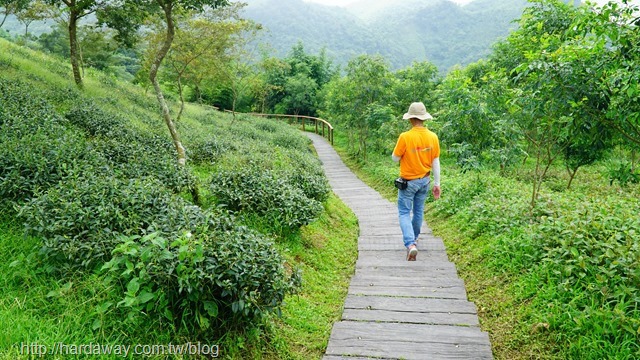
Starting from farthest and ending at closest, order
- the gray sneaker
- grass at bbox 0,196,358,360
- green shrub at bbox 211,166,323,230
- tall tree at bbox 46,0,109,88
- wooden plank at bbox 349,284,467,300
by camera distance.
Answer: tall tree at bbox 46,0,109,88 < green shrub at bbox 211,166,323,230 < the gray sneaker < wooden plank at bbox 349,284,467,300 < grass at bbox 0,196,358,360

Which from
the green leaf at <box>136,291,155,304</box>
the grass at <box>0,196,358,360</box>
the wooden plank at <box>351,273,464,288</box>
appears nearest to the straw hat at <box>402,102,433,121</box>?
the wooden plank at <box>351,273,464,288</box>

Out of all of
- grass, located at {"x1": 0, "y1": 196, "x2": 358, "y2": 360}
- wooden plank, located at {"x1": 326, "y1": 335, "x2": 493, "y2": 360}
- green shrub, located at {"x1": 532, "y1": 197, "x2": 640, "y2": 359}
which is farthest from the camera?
wooden plank, located at {"x1": 326, "y1": 335, "x2": 493, "y2": 360}

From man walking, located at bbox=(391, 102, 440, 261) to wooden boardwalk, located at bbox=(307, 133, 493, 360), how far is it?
1.38ft

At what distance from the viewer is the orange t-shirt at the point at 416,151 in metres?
4.45

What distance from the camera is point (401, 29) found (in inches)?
3979

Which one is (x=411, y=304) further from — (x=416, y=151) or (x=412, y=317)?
(x=416, y=151)

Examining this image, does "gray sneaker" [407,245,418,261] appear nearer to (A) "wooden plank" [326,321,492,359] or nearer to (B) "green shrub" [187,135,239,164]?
(A) "wooden plank" [326,321,492,359]

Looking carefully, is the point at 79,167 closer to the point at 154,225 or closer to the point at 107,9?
the point at 154,225

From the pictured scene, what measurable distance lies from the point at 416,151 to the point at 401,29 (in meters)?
106

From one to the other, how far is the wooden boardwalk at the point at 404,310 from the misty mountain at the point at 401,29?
71509 millimetres

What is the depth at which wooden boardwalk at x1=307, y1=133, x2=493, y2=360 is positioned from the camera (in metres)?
2.85

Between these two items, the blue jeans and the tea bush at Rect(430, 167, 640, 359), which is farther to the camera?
the blue jeans

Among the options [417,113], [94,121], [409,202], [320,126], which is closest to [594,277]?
[409,202]

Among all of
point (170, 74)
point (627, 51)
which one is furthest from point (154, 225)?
point (170, 74)
